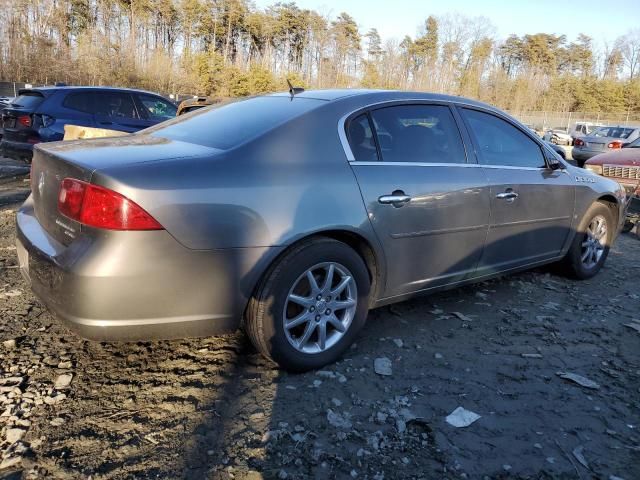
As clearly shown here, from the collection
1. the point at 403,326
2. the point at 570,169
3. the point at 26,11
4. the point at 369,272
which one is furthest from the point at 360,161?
the point at 26,11

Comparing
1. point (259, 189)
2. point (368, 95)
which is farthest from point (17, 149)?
point (259, 189)

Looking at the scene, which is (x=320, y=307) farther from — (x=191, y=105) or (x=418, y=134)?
(x=191, y=105)

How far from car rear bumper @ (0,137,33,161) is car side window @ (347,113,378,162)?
6645 mm

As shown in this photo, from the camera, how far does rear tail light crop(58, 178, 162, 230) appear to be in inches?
89.7

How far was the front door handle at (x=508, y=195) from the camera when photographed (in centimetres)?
376

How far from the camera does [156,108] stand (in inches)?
372

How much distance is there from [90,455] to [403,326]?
2.13 metres

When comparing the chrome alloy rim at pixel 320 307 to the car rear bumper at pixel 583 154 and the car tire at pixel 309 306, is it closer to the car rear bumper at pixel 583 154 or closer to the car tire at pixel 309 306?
the car tire at pixel 309 306

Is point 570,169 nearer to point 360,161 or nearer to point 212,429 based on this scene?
point 360,161

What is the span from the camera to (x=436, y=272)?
3473mm

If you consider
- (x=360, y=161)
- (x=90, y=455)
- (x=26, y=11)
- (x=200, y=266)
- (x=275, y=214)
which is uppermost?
(x=26, y=11)

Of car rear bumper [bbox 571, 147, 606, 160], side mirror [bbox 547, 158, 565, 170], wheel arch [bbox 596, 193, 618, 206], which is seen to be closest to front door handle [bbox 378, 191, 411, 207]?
side mirror [bbox 547, 158, 565, 170]

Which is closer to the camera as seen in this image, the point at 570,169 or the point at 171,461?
the point at 171,461

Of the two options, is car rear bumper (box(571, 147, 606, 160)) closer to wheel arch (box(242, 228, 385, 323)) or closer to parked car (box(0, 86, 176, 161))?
parked car (box(0, 86, 176, 161))
